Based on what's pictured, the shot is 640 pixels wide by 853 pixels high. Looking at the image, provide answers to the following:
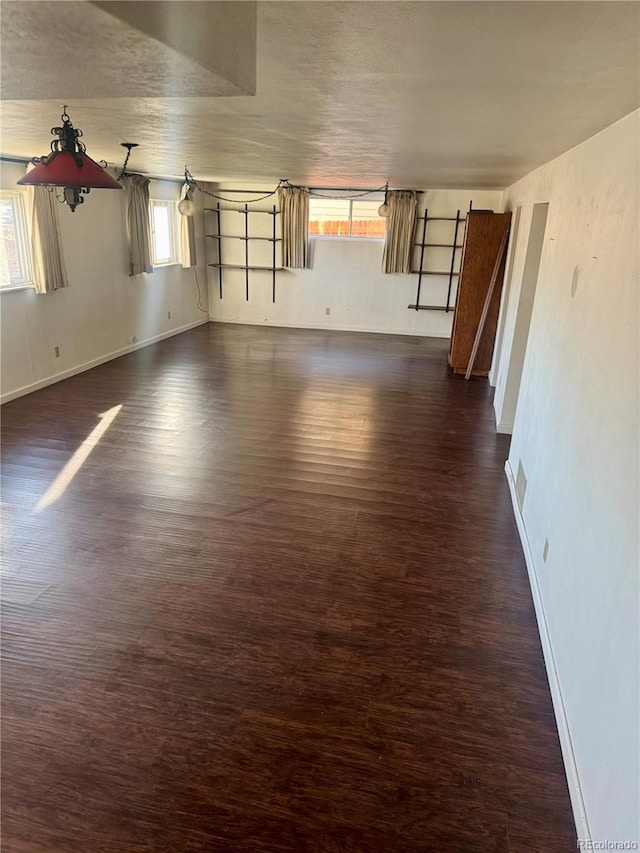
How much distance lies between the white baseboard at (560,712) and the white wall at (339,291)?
6.60 m

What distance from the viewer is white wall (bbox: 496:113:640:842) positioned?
1.58 meters

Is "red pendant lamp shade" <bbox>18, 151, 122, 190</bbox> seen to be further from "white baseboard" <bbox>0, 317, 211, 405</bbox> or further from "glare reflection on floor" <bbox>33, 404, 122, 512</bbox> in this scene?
"white baseboard" <bbox>0, 317, 211, 405</bbox>

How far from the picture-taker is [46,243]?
220 inches

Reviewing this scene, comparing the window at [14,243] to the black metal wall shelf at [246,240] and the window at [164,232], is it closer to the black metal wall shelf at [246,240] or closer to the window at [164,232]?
the window at [164,232]

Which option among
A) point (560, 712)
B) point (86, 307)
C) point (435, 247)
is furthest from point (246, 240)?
point (560, 712)

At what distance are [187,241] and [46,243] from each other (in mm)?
3371

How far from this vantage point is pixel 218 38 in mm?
1120

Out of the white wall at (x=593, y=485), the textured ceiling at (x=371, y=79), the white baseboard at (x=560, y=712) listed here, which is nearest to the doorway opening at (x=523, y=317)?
the textured ceiling at (x=371, y=79)

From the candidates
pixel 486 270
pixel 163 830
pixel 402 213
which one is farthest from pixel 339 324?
pixel 163 830

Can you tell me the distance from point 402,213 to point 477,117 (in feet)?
21.9

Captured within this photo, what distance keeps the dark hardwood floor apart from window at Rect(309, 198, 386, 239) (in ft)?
18.0

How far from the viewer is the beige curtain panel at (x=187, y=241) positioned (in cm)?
865

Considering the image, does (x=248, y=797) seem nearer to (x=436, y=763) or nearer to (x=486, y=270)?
(x=436, y=763)

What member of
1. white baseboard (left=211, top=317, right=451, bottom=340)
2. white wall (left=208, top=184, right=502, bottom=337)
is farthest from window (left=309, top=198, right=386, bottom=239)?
white baseboard (left=211, top=317, right=451, bottom=340)
